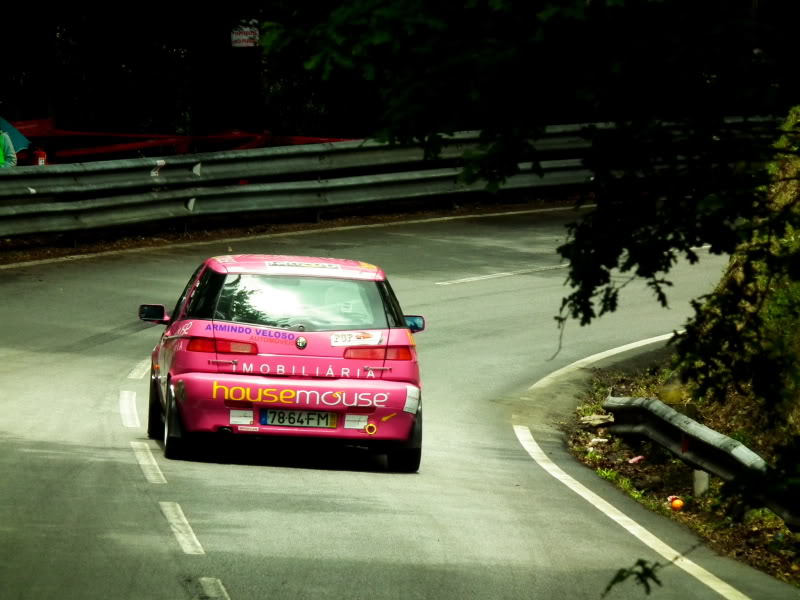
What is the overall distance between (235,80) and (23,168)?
25.6 ft

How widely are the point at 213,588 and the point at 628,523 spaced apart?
351 centimetres

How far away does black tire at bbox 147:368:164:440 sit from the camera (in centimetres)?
1160

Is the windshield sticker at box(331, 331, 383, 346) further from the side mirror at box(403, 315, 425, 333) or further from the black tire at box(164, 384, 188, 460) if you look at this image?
the black tire at box(164, 384, 188, 460)

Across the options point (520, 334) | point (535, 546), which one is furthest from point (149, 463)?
point (520, 334)

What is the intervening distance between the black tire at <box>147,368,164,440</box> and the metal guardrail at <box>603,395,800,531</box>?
3.80m

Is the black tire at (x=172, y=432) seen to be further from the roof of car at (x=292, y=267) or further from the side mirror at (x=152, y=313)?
the side mirror at (x=152, y=313)

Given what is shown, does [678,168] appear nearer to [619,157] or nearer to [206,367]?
[619,157]

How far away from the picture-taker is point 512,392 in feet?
50.3

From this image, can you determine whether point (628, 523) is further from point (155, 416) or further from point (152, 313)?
point (152, 313)

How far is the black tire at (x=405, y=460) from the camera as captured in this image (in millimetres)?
10930

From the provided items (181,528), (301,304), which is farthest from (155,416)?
(181,528)

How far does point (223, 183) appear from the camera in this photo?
81.9 ft

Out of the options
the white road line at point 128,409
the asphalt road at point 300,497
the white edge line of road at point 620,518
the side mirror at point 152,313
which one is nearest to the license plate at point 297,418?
the asphalt road at point 300,497

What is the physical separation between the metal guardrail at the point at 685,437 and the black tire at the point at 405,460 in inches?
76.4
